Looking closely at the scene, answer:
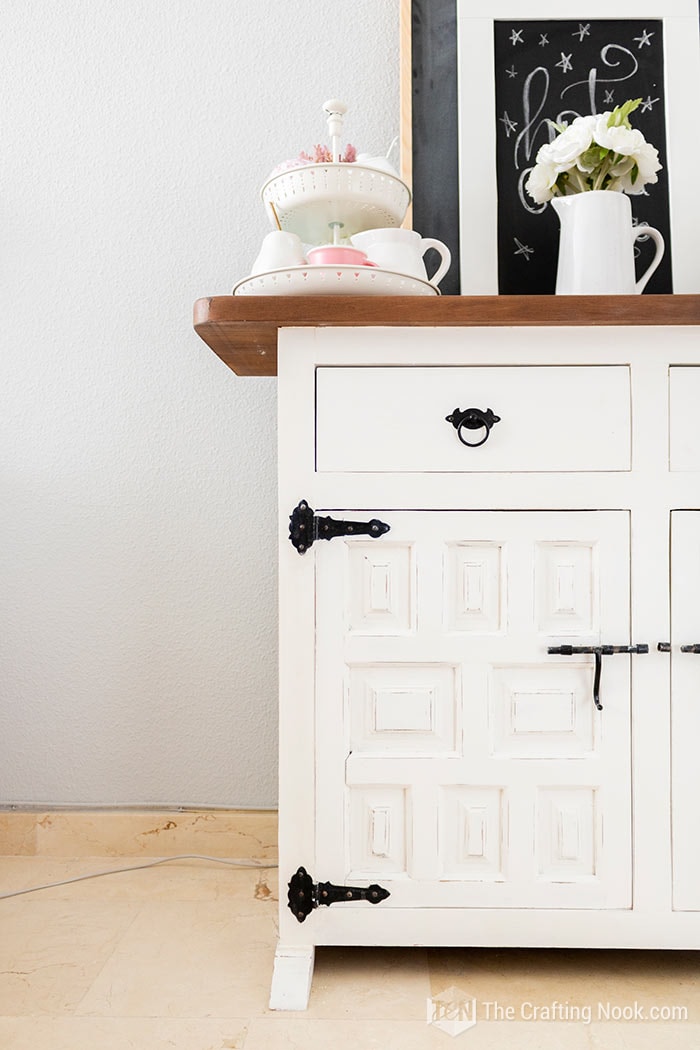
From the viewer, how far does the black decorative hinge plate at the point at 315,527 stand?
107cm

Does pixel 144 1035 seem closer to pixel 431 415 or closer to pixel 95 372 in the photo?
pixel 431 415

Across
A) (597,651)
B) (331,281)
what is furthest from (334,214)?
(597,651)

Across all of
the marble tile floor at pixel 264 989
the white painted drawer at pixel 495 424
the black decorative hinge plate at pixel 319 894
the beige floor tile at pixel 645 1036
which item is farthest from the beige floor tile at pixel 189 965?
the white painted drawer at pixel 495 424

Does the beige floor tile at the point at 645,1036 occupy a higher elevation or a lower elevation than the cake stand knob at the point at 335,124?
lower

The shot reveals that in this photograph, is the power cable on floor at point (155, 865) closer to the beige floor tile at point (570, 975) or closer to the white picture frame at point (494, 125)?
the beige floor tile at point (570, 975)

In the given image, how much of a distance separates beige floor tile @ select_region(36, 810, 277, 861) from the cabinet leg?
1.45 feet

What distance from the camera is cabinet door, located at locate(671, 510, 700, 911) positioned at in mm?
1069

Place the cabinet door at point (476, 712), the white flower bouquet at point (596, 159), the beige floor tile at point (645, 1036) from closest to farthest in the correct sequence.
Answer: the beige floor tile at point (645, 1036), the cabinet door at point (476, 712), the white flower bouquet at point (596, 159)

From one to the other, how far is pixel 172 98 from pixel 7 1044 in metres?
1.50

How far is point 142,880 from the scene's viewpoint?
1441 millimetres

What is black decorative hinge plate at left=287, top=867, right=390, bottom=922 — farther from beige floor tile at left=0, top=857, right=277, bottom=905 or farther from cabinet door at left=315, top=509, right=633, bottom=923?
beige floor tile at left=0, top=857, right=277, bottom=905

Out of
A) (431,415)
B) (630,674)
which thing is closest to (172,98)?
(431,415)

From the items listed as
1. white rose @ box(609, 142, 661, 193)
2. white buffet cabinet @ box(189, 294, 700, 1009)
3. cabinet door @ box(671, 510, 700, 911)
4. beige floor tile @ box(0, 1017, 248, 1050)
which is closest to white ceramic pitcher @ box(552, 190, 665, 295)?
white rose @ box(609, 142, 661, 193)

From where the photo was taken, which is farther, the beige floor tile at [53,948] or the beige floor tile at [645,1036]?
the beige floor tile at [53,948]
